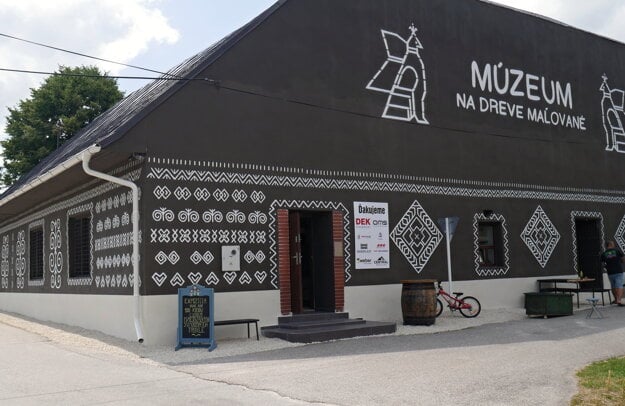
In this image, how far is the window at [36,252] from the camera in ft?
63.1

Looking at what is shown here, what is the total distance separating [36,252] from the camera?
19.6m

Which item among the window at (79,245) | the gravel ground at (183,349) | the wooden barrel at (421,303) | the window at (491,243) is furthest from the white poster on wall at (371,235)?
the window at (79,245)

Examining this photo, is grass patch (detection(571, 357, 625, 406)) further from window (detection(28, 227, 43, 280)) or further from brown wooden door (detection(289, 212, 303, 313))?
window (detection(28, 227, 43, 280))

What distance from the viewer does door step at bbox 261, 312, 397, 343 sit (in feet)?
40.7

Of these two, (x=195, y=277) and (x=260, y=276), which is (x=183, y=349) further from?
(x=260, y=276)

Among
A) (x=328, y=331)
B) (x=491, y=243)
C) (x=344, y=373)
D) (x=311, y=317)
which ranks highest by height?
(x=491, y=243)

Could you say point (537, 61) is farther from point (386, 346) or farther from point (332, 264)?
point (386, 346)

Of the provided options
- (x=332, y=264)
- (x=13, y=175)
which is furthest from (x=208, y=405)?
(x=13, y=175)

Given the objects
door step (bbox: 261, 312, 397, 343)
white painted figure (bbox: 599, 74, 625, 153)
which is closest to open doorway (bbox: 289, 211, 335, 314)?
door step (bbox: 261, 312, 397, 343)

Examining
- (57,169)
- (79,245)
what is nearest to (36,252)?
(79,245)

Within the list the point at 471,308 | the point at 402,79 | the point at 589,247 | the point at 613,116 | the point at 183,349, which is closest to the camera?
the point at 183,349

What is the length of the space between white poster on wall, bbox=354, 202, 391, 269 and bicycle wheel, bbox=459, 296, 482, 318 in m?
2.13

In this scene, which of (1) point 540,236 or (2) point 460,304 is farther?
(1) point 540,236

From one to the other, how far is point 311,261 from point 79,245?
19.2 feet
